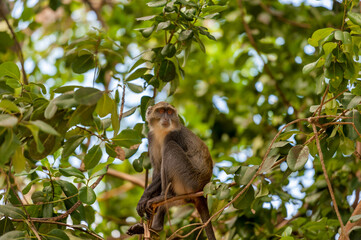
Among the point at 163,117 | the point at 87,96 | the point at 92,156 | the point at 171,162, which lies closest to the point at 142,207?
the point at 171,162

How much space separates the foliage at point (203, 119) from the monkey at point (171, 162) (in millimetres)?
299

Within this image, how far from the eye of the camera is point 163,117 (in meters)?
6.50

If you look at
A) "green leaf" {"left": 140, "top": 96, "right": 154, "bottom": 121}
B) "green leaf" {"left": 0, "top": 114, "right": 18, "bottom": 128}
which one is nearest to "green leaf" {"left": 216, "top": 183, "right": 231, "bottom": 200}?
"green leaf" {"left": 140, "top": 96, "right": 154, "bottom": 121}

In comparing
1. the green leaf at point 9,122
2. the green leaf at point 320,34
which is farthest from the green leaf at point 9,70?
the green leaf at point 320,34

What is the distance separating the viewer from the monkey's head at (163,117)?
6.46 metres

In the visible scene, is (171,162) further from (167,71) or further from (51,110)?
(51,110)

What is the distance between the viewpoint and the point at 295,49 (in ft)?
28.6

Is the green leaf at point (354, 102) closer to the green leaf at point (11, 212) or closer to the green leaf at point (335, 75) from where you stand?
the green leaf at point (335, 75)

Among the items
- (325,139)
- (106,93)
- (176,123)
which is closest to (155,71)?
(176,123)

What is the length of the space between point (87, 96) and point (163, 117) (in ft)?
10.4

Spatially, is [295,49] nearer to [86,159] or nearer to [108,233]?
[108,233]

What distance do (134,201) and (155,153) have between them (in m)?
4.99

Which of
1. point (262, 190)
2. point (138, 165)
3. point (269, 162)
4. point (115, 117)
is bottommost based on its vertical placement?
point (138, 165)

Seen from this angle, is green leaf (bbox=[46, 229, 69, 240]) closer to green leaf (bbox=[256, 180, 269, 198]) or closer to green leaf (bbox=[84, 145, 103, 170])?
green leaf (bbox=[84, 145, 103, 170])
